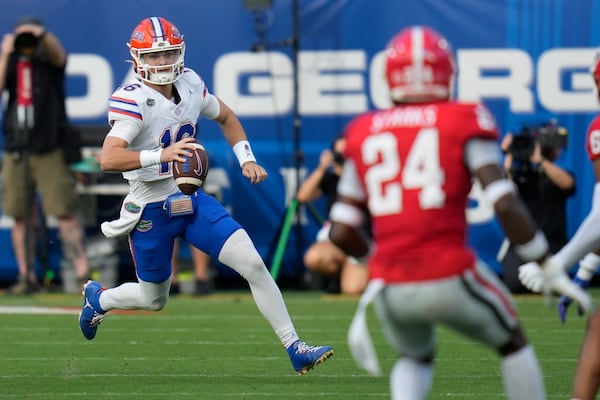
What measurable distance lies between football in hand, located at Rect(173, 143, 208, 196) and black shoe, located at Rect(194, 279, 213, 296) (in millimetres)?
4774

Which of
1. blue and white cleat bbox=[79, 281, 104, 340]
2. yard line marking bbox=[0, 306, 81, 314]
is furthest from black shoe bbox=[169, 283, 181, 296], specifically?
blue and white cleat bbox=[79, 281, 104, 340]

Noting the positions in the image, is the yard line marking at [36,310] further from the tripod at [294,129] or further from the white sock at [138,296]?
the white sock at [138,296]

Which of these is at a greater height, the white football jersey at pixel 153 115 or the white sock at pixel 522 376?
the white football jersey at pixel 153 115

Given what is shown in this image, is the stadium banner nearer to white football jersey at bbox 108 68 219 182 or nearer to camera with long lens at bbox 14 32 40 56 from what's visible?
camera with long lens at bbox 14 32 40 56

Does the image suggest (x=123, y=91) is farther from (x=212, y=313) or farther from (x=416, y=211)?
(x=212, y=313)

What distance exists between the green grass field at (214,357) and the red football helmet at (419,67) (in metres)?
2.00

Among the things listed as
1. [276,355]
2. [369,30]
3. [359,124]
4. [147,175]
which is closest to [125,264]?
[369,30]

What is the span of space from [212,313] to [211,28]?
2.99m

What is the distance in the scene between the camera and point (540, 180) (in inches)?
421

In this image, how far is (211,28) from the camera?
11.4 m

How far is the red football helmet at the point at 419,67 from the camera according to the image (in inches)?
162

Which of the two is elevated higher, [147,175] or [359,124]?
[359,124]

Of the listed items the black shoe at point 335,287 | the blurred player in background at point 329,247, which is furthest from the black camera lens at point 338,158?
the black shoe at point 335,287

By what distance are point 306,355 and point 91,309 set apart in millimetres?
1306
